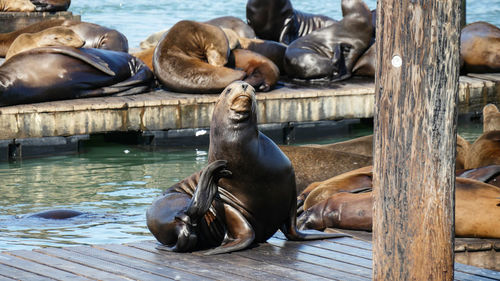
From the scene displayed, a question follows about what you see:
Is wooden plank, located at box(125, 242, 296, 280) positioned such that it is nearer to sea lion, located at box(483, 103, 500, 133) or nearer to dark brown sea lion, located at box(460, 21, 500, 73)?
sea lion, located at box(483, 103, 500, 133)

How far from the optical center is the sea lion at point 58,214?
20.9 ft

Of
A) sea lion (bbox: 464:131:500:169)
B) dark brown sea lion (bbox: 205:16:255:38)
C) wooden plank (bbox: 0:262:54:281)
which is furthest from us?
dark brown sea lion (bbox: 205:16:255:38)

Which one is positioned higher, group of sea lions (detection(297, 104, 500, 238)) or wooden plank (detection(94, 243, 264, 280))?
wooden plank (detection(94, 243, 264, 280))

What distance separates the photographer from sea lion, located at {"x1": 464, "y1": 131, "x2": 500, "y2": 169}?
624cm

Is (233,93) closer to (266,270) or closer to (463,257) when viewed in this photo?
(266,270)

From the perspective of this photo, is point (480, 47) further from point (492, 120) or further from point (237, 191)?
point (237, 191)

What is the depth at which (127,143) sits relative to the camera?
993cm

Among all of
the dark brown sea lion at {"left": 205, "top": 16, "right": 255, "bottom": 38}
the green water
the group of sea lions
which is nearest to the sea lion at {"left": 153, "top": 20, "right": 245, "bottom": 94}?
the green water

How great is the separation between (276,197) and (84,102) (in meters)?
5.33

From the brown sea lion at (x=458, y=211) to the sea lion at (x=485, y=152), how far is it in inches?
51.4

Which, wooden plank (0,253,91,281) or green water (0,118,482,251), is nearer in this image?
wooden plank (0,253,91,281)

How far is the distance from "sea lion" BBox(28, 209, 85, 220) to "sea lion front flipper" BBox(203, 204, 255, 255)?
2.22 metres

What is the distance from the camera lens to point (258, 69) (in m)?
10.2

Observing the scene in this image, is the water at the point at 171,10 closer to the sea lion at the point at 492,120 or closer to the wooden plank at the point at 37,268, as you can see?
the sea lion at the point at 492,120
